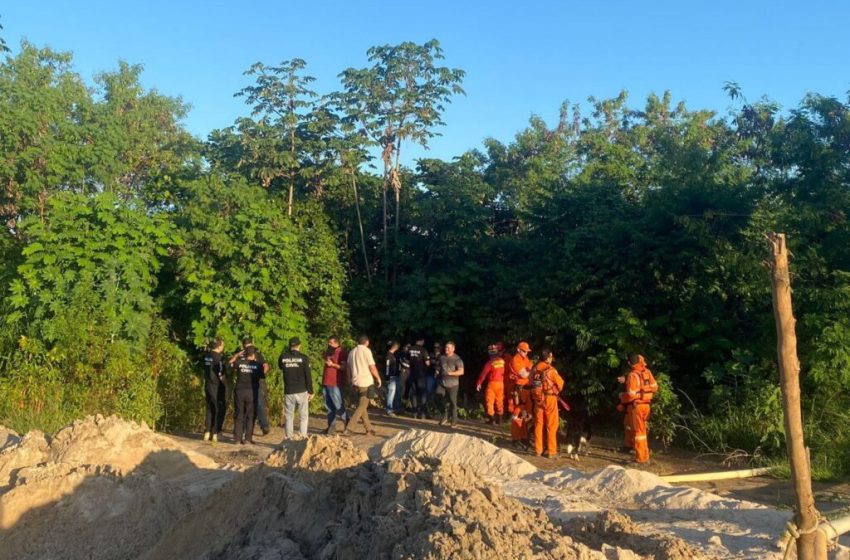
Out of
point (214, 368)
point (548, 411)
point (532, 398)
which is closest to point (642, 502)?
point (548, 411)

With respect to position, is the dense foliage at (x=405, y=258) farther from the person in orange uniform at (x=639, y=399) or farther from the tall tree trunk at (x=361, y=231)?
the person in orange uniform at (x=639, y=399)

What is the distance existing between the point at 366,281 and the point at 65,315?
28.3 feet

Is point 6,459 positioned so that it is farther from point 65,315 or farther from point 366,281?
point 366,281

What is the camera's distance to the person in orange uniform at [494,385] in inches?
614

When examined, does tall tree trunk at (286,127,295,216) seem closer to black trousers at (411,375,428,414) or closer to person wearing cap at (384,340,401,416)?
person wearing cap at (384,340,401,416)

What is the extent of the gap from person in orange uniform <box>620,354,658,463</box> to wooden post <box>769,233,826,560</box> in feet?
21.9

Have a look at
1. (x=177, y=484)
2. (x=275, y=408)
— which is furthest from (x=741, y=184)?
(x=177, y=484)

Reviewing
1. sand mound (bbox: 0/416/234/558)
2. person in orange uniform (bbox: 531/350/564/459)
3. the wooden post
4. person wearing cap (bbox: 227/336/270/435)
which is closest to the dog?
person in orange uniform (bbox: 531/350/564/459)

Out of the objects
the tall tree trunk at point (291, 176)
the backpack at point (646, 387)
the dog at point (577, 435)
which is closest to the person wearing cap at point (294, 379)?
the dog at point (577, 435)

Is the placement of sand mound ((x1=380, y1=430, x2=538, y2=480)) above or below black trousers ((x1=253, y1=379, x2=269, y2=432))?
below

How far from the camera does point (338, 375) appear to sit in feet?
46.0

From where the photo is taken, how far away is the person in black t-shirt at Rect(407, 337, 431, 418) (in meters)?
16.9

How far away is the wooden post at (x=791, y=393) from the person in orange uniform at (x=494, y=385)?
10.4 meters

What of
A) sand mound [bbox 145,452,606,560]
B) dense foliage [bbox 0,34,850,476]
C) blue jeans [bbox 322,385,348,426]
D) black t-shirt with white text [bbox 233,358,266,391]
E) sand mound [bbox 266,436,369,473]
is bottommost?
sand mound [bbox 145,452,606,560]
